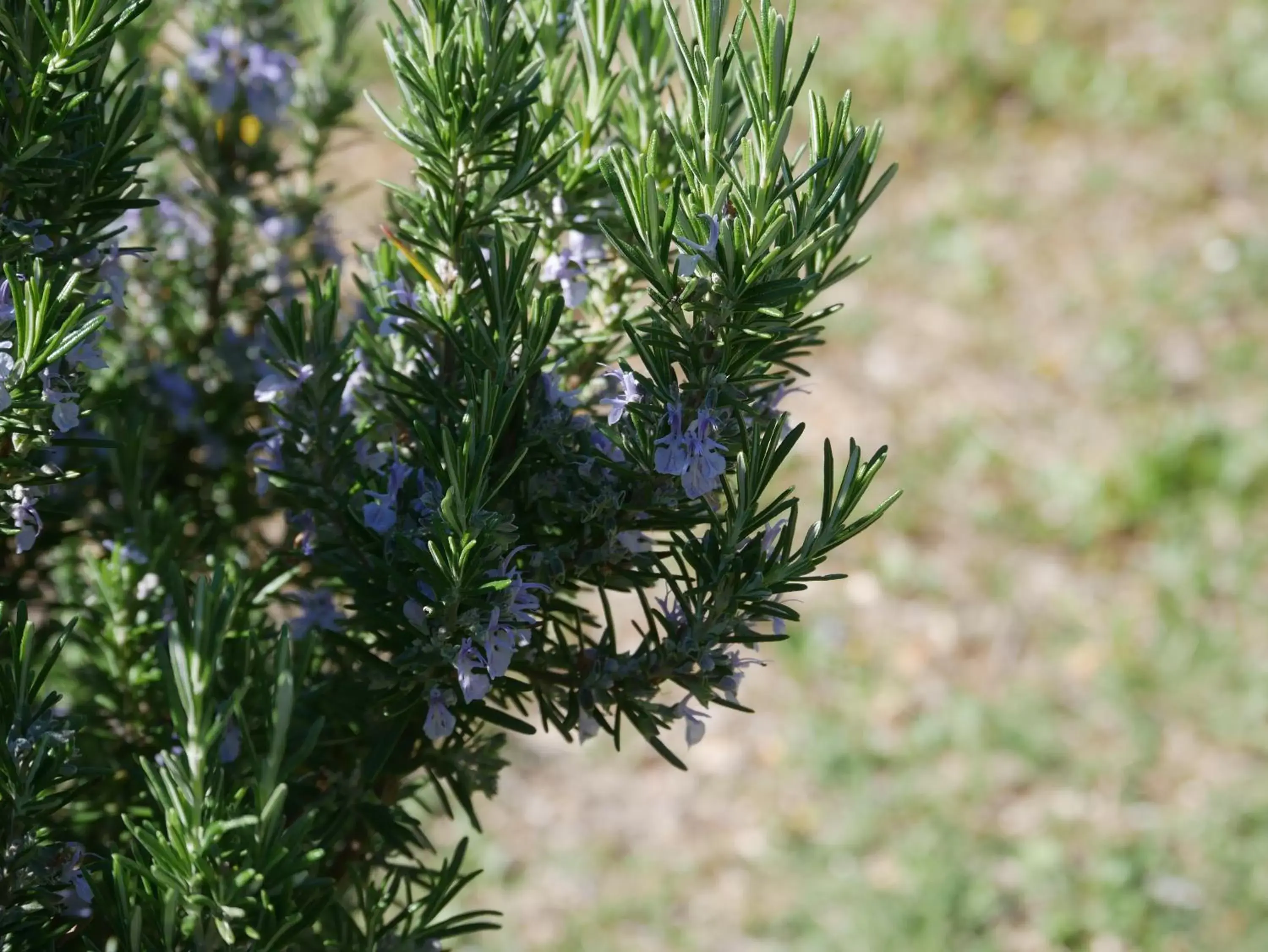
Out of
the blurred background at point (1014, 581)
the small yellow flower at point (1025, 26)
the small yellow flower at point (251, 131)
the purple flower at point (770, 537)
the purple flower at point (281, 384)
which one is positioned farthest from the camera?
the small yellow flower at point (1025, 26)

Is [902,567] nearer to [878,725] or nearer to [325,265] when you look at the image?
[878,725]

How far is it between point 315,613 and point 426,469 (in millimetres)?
316

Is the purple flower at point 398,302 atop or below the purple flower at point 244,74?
below

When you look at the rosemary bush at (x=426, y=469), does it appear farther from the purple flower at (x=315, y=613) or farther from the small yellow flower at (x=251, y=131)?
the small yellow flower at (x=251, y=131)

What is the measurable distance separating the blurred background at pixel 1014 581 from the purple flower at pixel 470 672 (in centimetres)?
238

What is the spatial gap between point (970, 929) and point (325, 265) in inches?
89.5

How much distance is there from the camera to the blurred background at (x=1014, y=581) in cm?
316

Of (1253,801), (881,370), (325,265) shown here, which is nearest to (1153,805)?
(1253,801)

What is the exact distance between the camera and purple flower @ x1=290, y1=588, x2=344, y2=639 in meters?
1.29

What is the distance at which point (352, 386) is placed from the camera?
48.8 inches

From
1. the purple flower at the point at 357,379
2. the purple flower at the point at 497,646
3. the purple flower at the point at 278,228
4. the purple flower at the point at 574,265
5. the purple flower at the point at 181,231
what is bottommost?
the purple flower at the point at 497,646

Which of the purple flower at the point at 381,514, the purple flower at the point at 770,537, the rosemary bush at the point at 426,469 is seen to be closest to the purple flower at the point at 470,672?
the rosemary bush at the point at 426,469

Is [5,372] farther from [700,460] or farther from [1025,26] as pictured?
[1025,26]

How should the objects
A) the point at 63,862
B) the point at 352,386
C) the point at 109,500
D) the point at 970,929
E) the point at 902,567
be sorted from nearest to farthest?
1. the point at 63,862
2. the point at 352,386
3. the point at 109,500
4. the point at 970,929
5. the point at 902,567
